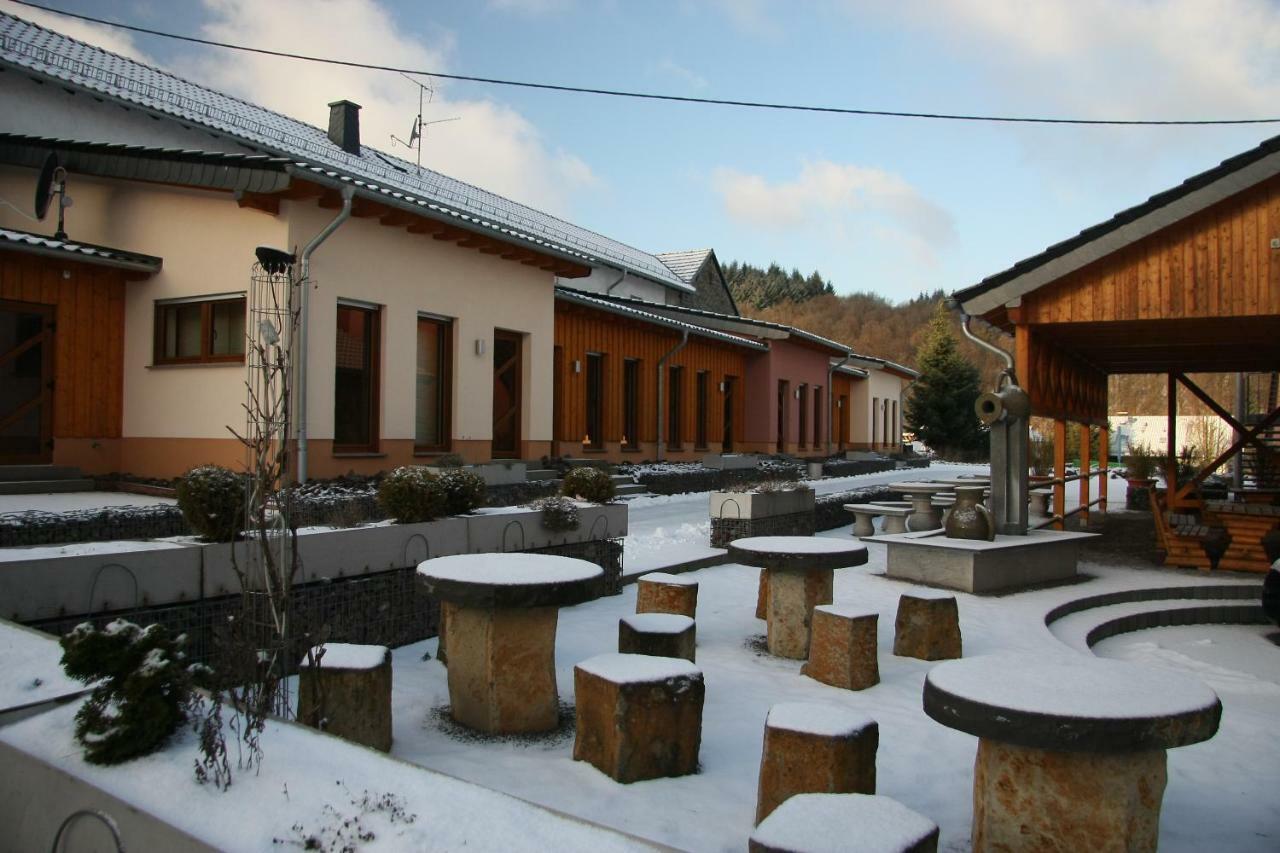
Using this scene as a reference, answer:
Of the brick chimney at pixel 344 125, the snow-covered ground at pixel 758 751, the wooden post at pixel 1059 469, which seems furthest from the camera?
the brick chimney at pixel 344 125

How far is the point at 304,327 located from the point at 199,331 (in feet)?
5.79

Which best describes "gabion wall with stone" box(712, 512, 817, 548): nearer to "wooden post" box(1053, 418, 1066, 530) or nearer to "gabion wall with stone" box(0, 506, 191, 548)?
"wooden post" box(1053, 418, 1066, 530)

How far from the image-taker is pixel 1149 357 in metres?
14.0

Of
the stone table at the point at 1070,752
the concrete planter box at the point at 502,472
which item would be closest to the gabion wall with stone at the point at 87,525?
the concrete planter box at the point at 502,472

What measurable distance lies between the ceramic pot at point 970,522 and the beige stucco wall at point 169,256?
27.1 feet

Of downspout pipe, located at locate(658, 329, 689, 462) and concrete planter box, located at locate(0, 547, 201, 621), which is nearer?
concrete planter box, located at locate(0, 547, 201, 621)

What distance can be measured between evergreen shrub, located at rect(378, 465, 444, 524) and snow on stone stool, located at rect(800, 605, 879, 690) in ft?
9.43

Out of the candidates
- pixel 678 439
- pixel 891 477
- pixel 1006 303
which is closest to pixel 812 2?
pixel 1006 303

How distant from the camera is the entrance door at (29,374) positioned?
1061 centimetres

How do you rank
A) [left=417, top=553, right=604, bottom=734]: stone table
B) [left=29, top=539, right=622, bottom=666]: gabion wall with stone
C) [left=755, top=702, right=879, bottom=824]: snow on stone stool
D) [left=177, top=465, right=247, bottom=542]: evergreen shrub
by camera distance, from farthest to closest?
[left=177, top=465, right=247, bottom=542]: evergreen shrub
[left=29, top=539, right=622, bottom=666]: gabion wall with stone
[left=417, top=553, right=604, bottom=734]: stone table
[left=755, top=702, right=879, bottom=824]: snow on stone stool

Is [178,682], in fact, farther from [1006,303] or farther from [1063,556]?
[1006,303]

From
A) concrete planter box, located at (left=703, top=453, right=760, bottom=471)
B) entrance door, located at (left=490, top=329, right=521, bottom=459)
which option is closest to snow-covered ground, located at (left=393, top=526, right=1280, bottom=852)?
Result: entrance door, located at (left=490, top=329, right=521, bottom=459)

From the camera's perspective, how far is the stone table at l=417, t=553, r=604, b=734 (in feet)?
13.8

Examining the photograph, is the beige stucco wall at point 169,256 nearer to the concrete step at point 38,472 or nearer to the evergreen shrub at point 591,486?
the concrete step at point 38,472
